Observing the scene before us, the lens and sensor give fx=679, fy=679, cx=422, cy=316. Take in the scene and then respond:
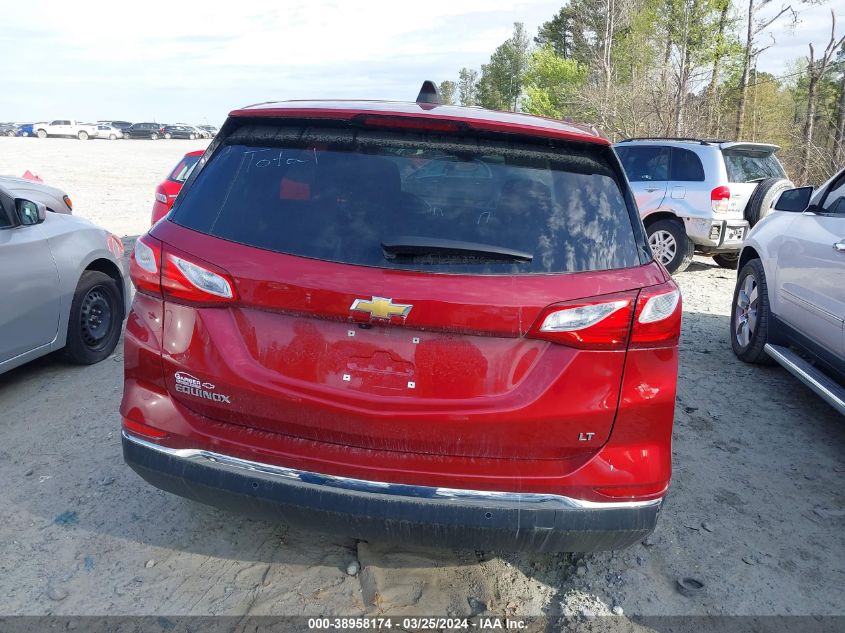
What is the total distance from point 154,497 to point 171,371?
128cm

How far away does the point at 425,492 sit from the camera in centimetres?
222

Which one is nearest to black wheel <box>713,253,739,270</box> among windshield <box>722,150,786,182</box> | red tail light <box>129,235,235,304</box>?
windshield <box>722,150,786,182</box>

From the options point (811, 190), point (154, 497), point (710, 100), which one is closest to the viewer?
point (154, 497)

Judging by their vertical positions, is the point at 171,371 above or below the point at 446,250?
below

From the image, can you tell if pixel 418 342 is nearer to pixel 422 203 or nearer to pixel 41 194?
pixel 422 203

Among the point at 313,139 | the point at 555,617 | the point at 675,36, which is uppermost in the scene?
the point at 675,36

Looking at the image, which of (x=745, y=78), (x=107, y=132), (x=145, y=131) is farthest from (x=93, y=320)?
(x=145, y=131)

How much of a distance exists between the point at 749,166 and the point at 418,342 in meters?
9.15

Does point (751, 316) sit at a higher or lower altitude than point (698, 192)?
lower

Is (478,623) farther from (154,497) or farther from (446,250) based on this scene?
(154,497)

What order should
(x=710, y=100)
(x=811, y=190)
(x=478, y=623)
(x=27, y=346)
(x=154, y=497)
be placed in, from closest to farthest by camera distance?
(x=478, y=623) → (x=154, y=497) → (x=27, y=346) → (x=811, y=190) → (x=710, y=100)

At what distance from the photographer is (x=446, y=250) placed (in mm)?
2205

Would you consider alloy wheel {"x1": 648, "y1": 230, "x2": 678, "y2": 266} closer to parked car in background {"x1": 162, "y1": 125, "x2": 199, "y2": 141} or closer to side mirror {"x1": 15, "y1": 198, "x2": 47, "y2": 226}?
side mirror {"x1": 15, "y1": 198, "x2": 47, "y2": 226}

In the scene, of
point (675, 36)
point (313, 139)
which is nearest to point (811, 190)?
point (313, 139)
